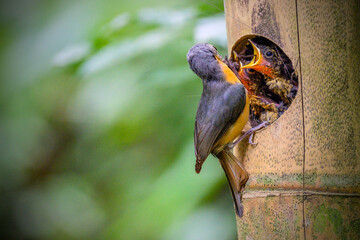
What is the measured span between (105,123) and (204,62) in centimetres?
118

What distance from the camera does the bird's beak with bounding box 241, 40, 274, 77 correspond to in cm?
283

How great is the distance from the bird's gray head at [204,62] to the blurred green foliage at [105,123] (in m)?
0.07

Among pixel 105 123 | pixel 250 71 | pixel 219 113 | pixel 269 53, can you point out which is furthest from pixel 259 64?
pixel 105 123

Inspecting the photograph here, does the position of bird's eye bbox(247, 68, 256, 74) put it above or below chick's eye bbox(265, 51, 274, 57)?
below

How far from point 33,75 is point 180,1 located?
166 cm

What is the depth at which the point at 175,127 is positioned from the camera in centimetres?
351

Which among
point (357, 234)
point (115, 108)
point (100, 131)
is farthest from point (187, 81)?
point (357, 234)

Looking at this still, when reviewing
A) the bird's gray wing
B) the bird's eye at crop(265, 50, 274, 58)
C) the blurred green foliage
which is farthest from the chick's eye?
the blurred green foliage

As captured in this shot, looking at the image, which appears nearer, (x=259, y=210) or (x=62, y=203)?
(x=259, y=210)

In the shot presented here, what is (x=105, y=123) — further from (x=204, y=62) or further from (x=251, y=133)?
(x=251, y=133)

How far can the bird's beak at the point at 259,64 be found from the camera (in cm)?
283

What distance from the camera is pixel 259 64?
2865 mm

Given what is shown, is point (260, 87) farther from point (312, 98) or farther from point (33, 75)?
point (33, 75)

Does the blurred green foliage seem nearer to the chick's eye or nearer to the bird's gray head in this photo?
the bird's gray head
